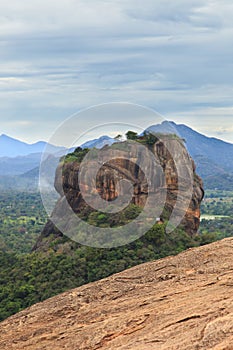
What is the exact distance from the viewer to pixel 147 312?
10.3 m

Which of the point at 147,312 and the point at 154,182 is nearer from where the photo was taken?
the point at 147,312

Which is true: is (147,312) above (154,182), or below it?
below

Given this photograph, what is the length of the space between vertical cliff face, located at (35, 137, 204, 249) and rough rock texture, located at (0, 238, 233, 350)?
18.6 m

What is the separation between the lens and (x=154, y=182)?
33.2m

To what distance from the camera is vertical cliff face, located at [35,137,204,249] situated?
107 feet

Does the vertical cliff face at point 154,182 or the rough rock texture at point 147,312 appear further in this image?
the vertical cliff face at point 154,182

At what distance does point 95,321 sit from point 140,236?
59.3 feet

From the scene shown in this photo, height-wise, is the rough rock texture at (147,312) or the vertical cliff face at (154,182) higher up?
the vertical cliff face at (154,182)

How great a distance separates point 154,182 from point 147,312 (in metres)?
23.1

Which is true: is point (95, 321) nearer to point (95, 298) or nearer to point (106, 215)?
point (95, 298)

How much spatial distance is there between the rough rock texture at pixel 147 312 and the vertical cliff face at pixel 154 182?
1864cm

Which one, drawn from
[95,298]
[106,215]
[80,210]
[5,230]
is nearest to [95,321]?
[95,298]

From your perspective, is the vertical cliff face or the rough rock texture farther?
the vertical cliff face

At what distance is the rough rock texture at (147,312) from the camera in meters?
8.91
